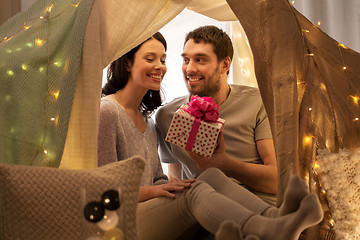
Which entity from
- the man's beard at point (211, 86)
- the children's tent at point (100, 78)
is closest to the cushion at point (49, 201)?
the children's tent at point (100, 78)

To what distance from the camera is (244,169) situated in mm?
1751

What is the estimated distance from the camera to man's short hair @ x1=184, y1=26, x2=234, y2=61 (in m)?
2.00

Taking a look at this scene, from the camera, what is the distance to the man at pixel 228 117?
5.83 feet

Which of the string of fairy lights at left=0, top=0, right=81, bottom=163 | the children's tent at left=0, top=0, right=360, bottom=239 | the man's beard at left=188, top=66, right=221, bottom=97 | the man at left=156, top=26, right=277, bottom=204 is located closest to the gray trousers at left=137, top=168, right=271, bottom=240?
the children's tent at left=0, top=0, right=360, bottom=239

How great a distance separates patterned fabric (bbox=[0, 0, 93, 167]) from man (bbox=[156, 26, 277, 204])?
2.14 ft

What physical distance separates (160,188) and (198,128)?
29 cm

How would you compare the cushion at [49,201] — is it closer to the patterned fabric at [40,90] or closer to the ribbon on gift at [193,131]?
the patterned fabric at [40,90]

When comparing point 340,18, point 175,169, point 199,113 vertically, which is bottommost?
point 175,169

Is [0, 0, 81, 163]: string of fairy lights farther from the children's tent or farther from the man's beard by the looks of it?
the man's beard

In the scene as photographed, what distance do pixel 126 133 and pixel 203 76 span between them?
1.69 feet

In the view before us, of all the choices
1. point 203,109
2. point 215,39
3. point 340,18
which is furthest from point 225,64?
point 340,18

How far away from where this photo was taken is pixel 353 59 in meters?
1.59

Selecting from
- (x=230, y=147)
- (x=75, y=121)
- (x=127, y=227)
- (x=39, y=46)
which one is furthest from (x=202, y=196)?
(x=39, y=46)

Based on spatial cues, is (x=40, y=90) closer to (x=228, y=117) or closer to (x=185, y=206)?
(x=185, y=206)
